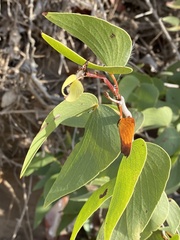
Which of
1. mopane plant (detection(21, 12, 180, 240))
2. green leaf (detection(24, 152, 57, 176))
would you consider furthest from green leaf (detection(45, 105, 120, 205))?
green leaf (detection(24, 152, 57, 176))

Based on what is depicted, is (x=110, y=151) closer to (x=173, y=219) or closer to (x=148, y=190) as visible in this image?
(x=148, y=190)

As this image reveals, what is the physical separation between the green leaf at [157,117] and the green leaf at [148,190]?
12.2 inches

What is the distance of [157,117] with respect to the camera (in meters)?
0.88

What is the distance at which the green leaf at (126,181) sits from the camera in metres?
0.50

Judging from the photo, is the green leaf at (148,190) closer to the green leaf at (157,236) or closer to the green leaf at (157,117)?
the green leaf at (157,236)

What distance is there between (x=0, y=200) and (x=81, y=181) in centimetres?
72

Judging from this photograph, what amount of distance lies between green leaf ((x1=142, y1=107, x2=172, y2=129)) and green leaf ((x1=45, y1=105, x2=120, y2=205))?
0.32 meters

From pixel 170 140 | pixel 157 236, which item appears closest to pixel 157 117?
pixel 170 140

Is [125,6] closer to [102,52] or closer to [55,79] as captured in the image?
[55,79]

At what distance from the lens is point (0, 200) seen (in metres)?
1.21

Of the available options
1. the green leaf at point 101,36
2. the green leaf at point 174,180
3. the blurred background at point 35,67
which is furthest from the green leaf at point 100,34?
the blurred background at point 35,67

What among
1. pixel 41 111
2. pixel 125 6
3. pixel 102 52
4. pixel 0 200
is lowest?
pixel 0 200

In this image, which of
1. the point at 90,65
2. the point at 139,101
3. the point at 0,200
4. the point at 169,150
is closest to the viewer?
the point at 90,65

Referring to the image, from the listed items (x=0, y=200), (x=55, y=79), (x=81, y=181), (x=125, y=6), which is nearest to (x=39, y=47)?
(x=55, y=79)
